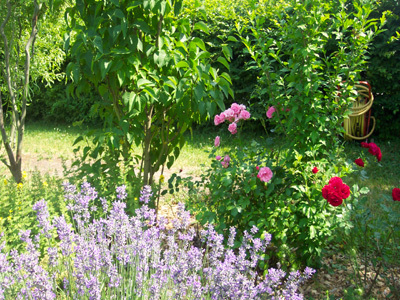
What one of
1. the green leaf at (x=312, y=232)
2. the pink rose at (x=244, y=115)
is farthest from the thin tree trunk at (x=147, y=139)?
the green leaf at (x=312, y=232)

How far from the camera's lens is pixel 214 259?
1675 millimetres

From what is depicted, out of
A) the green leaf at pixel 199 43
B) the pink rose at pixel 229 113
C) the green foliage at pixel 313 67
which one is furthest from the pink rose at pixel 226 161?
the green leaf at pixel 199 43

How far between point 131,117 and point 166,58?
0.52 meters

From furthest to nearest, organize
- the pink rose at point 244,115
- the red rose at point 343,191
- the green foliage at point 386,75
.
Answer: the green foliage at point 386,75
the pink rose at point 244,115
the red rose at point 343,191

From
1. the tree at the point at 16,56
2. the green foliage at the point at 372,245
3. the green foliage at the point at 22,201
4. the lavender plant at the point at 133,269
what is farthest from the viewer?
the tree at the point at 16,56

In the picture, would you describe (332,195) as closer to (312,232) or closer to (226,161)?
(312,232)

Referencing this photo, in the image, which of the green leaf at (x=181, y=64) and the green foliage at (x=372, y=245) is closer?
the green foliage at (x=372, y=245)

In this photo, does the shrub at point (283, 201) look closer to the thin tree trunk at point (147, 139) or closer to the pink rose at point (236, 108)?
the pink rose at point (236, 108)

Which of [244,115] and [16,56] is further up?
[16,56]

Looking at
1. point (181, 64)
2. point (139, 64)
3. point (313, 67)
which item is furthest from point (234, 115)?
point (139, 64)

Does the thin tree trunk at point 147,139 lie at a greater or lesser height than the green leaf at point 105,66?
lesser

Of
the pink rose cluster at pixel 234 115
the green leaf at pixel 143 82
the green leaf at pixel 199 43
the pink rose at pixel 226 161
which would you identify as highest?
the green leaf at pixel 199 43

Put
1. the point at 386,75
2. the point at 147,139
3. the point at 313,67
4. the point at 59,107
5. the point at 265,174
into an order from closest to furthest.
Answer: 1. the point at 265,174
2. the point at 313,67
3. the point at 147,139
4. the point at 386,75
5. the point at 59,107

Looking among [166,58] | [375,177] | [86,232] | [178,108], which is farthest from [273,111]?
[375,177]
